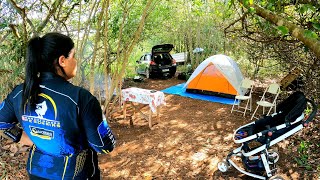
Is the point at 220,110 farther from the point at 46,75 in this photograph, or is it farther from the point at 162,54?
the point at 46,75

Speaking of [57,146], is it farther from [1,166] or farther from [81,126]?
[1,166]

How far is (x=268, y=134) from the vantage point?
326 cm

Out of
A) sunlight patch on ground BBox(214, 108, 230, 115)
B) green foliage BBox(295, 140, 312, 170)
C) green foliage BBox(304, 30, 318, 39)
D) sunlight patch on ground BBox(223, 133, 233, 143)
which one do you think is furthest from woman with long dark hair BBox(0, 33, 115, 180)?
sunlight patch on ground BBox(214, 108, 230, 115)

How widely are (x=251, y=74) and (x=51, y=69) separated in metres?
9.88

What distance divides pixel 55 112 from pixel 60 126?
8cm

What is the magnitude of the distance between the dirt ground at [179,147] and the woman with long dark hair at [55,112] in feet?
8.08

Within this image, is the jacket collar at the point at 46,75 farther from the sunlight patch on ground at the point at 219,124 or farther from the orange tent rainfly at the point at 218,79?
the orange tent rainfly at the point at 218,79

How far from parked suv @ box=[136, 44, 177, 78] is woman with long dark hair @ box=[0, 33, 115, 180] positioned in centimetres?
1001

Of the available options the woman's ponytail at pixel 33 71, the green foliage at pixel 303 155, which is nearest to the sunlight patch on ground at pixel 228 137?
the green foliage at pixel 303 155

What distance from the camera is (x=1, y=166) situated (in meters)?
3.66

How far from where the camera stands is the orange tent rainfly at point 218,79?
27.2 feet

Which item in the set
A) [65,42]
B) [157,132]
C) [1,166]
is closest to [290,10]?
[157,132]

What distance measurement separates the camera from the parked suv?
11414mm

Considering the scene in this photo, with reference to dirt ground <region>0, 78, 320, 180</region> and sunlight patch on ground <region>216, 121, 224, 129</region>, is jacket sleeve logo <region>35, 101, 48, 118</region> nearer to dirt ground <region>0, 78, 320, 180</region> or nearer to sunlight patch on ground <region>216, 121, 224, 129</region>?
dirt ground <region>0, 78, 320, 180</region>
